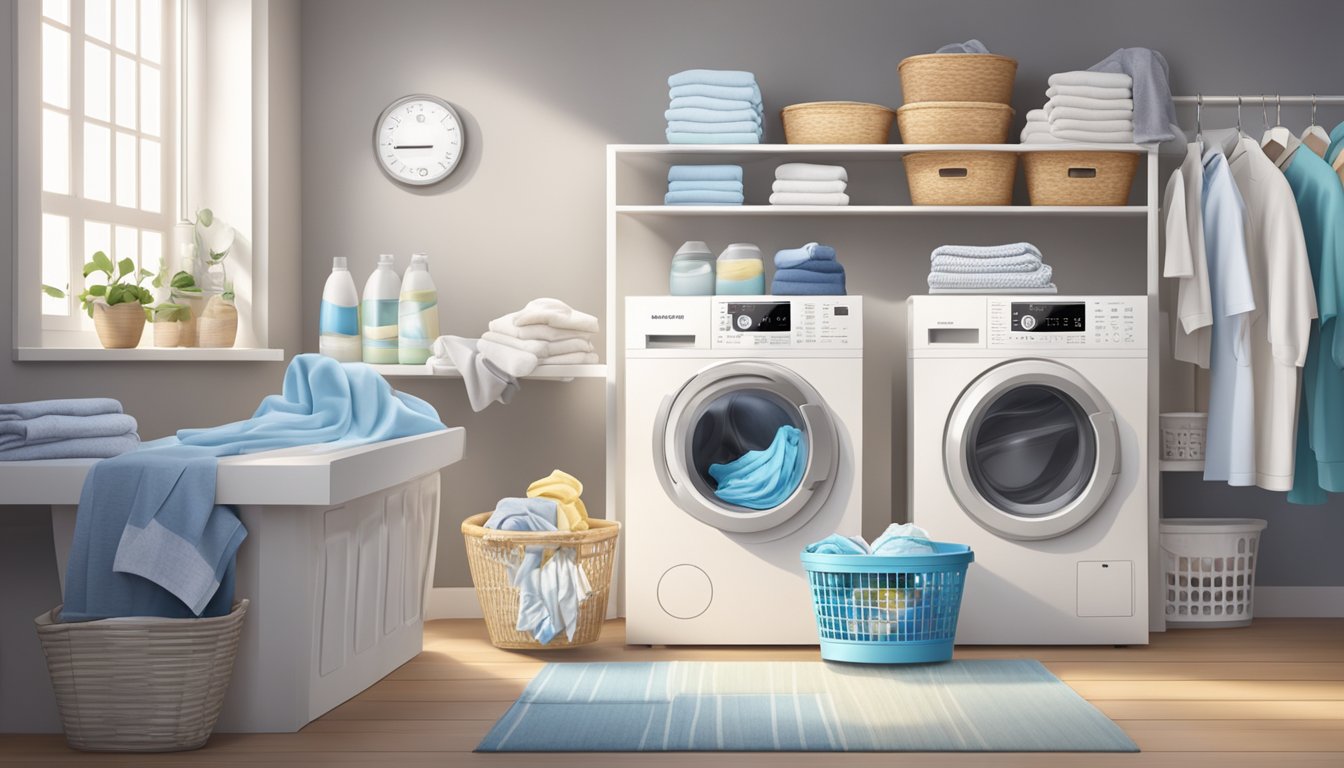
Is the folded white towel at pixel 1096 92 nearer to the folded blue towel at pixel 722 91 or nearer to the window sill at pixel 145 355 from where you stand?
the folded blue towel at pixel 722 91

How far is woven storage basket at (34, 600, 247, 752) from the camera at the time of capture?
222 cm

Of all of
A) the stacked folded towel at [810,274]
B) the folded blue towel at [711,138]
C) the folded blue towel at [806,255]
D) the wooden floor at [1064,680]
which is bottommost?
the wooden floor at [1064,680]

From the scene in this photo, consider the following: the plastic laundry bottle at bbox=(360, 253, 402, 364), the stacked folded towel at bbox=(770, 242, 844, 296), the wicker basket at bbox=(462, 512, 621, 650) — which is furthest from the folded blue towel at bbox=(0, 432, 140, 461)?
the stacked folded towel at bbox=(770, 242, 844, 296)

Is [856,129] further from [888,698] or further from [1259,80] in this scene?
[888,698]

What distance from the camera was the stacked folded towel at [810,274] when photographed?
339 centimetres

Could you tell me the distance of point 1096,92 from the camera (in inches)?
138

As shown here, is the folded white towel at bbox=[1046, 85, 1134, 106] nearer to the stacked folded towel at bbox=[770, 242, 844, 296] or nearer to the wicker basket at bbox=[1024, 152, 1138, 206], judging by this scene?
the wicker basket at bbox=[1024, 152, 1138, 206]

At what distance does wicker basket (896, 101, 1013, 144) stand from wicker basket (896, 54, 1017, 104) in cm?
3

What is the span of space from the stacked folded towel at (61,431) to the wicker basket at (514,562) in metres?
0.95

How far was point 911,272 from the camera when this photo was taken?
387cm

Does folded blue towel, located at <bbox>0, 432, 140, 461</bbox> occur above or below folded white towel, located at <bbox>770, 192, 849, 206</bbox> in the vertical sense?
below

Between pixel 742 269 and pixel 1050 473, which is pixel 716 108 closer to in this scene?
pixel 742 269

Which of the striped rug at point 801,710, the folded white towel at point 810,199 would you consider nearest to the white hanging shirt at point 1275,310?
the striped rug at point 801,710

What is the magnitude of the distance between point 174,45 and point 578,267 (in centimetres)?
137
